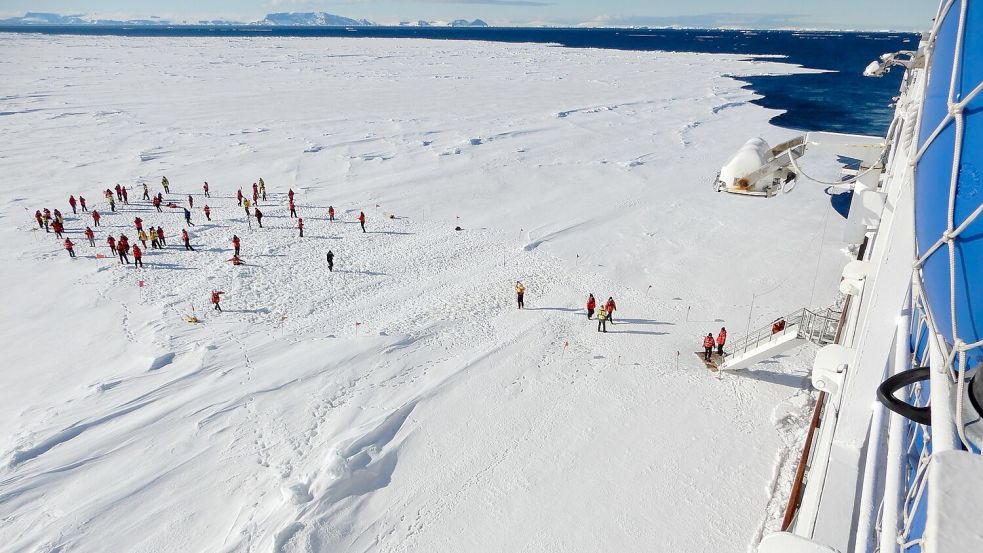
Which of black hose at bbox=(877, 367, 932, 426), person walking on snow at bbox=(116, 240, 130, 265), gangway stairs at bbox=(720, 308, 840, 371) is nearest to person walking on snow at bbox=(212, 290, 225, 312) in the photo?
person walking on snow at bbox=(116, 240, 130, 265)

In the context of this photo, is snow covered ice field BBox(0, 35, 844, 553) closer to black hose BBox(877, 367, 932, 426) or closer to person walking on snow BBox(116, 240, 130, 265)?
person walking on snow BBox(116, 240, 130, 265)

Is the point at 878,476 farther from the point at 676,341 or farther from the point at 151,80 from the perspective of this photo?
the point at 151,80

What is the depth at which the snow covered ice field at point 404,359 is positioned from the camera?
29.3ft

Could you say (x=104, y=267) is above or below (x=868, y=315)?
below

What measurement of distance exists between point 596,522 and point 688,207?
703 inches

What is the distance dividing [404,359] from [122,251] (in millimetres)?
11724

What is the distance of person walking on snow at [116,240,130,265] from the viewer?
17.7 m

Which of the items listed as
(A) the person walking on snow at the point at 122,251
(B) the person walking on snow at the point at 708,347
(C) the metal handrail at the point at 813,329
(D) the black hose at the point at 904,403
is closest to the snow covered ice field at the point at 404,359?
(B) the person walking on snow at the point at 708,347

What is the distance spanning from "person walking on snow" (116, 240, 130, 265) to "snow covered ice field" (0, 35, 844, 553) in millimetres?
682

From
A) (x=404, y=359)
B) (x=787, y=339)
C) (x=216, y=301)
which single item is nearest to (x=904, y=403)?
(x=787, y=339)

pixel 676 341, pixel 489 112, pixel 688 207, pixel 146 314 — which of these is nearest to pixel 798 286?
pixel 676 341

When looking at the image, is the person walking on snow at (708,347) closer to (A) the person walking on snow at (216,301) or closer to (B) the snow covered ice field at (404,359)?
(B) the snow covered ice field at (404,359)

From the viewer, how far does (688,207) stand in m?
23.6

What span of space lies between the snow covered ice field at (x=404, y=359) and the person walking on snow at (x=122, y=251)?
68 centimetres
